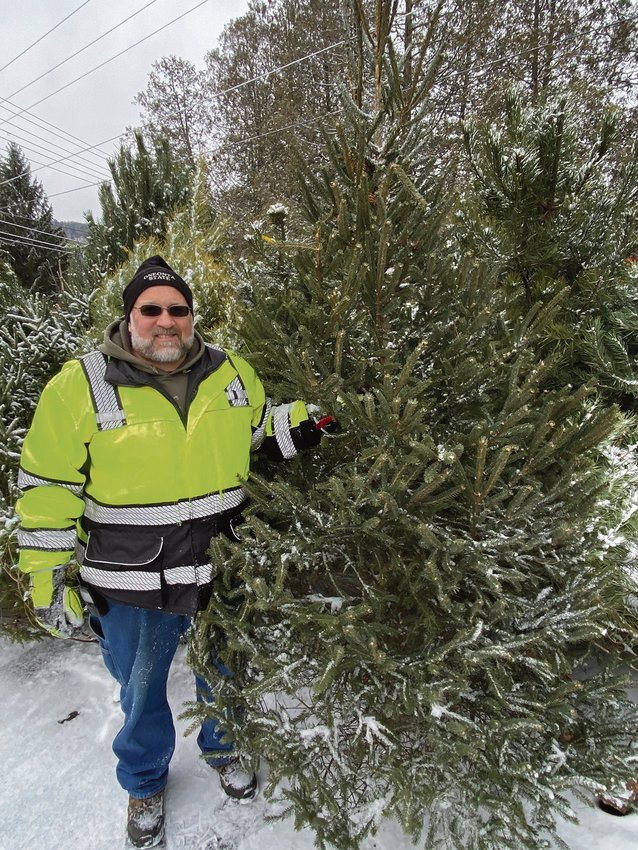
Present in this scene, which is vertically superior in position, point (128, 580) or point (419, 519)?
point (419, 519)

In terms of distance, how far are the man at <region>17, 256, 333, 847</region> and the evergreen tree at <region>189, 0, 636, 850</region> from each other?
188mm

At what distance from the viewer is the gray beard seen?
2213 millimetres

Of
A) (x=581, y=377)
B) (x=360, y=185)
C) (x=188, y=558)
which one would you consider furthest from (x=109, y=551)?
(x=581, y=377)

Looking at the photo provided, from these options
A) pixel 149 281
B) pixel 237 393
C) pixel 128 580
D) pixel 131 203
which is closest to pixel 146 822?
pixel 128 580

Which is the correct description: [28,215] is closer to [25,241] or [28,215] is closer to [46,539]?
[25,241]

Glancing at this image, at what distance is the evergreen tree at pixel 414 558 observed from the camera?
1865 mm

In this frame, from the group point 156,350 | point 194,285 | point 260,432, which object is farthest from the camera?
point 194,285

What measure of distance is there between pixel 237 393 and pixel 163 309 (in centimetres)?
53

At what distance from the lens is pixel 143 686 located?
2.35 m

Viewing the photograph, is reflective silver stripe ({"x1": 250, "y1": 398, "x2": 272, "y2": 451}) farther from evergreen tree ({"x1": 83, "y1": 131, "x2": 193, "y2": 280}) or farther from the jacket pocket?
evergreen tree ({"x1": 83, "y1": 131, "x2": 193, "y2": 280})

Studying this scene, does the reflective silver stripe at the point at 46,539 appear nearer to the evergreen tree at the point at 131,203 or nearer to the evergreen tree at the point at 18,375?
the evergreen tree at the point at 18,375

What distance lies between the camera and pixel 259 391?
2.48 metres

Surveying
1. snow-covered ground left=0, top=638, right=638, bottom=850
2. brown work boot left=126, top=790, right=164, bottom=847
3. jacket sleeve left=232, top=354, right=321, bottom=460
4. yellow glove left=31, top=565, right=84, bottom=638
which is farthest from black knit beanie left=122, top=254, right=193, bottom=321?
snow-covered ground left=0, top=638, right=638, bottom=850

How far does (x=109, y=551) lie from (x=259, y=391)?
1058 mm
